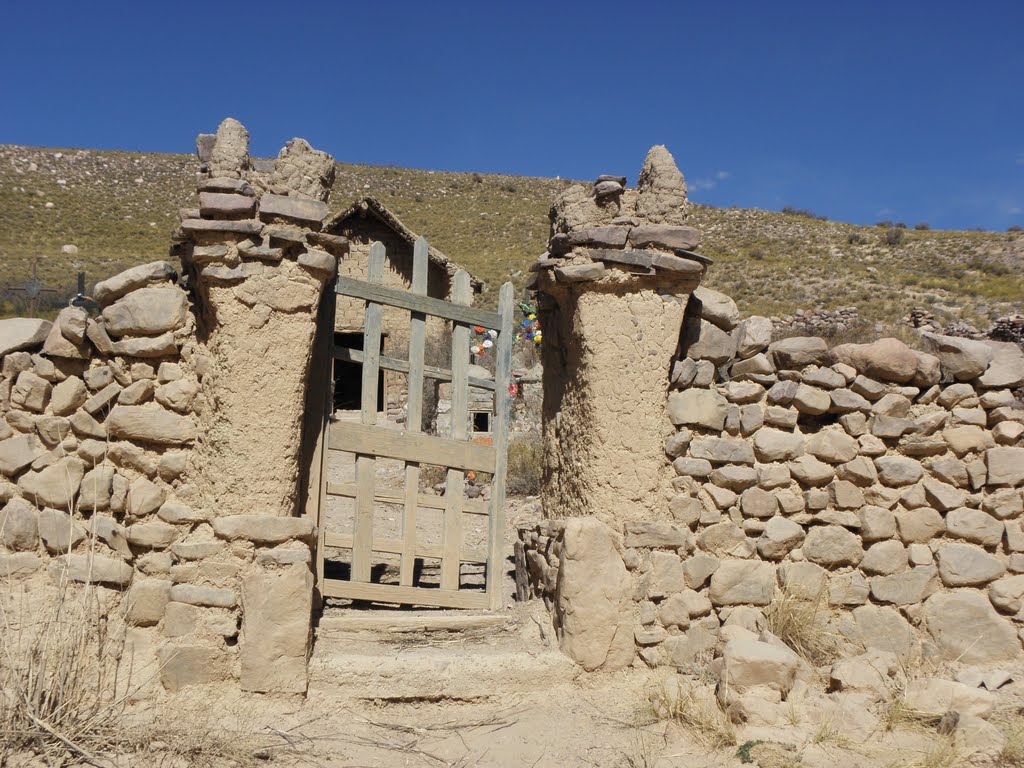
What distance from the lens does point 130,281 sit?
3.46m

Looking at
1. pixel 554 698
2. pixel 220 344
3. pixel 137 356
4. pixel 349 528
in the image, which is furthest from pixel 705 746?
pixel 349 528

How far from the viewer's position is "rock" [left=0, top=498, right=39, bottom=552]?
3.33 m

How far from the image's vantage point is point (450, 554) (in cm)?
432

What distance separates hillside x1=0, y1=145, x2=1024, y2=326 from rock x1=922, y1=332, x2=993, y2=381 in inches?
505

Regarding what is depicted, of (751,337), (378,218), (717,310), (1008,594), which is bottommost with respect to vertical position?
(1008,594)

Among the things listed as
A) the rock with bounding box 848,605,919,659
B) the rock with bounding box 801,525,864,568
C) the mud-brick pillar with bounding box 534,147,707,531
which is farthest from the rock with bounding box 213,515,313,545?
the rock with bounding box 848,605,919,659

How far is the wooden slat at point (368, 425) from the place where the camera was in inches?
159

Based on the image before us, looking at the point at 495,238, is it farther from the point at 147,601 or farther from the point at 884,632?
the point at 147,601

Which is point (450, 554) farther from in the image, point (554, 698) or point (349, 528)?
point (349, 528)

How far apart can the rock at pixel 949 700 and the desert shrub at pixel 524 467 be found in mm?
5332

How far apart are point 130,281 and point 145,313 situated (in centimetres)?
15

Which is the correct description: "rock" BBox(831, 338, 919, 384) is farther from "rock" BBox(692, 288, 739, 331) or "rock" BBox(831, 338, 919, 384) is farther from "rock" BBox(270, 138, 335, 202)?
"rock" BBox(270, 138, 335, 202)

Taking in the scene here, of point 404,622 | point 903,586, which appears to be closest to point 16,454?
point 404,622

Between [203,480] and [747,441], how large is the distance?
8.45 ft
